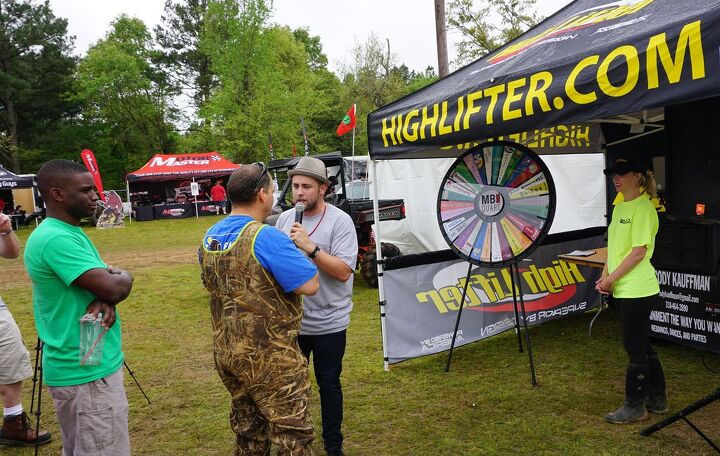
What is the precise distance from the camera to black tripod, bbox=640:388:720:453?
2.56 metres

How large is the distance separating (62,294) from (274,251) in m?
0.86

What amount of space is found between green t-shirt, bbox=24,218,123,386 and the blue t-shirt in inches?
19.9

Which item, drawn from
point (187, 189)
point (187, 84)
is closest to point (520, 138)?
point (187, 189)

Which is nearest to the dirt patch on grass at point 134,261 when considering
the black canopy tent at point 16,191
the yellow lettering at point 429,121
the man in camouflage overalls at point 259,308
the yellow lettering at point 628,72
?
the black canopy tent at point 16,191

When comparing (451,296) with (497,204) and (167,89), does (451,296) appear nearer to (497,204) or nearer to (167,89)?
(497,204)

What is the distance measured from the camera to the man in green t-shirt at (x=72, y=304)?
6.39ft

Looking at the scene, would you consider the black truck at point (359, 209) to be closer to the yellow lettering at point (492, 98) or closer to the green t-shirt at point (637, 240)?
the yellow lettering at point (492, 98)

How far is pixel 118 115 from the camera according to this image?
35469 mm

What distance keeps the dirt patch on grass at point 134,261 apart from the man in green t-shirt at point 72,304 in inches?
366

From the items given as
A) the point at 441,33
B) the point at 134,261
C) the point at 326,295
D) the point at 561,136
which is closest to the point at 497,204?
A: the point at 326,295

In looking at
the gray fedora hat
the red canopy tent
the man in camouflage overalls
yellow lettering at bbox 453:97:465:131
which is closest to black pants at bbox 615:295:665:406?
yellow lettering at bbox 453:97:465:131

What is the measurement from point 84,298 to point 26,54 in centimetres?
3780

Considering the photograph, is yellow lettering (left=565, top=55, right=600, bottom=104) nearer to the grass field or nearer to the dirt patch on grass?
the grass field

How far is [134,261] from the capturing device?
1194cm
